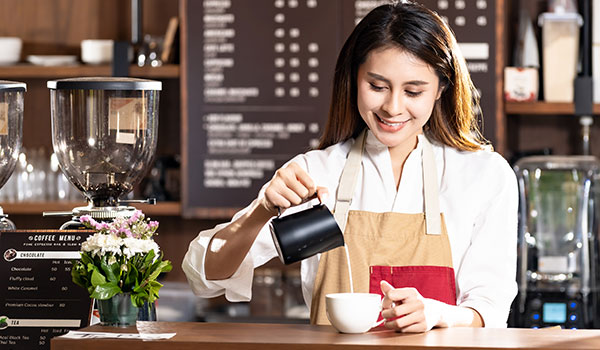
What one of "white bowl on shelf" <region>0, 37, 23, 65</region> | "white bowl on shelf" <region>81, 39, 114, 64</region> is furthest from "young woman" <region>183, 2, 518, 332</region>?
"white bowl on shelf" <region>0, 37, 23, 65</region>

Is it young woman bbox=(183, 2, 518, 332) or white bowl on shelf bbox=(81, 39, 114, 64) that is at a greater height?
A: white bowl on shelf bbox=(81, 39, 114, 64)

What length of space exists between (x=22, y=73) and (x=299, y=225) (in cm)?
258

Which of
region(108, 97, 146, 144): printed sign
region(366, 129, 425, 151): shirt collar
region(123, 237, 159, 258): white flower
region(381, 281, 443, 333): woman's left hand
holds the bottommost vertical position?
region(381, 281, 443, 333): woman's left hand

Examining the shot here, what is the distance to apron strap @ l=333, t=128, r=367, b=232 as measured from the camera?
2.04m

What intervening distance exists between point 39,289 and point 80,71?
219 cm

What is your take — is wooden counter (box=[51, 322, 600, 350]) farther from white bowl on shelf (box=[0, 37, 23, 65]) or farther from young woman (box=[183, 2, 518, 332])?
white bowl on shelf (box=[0, 37, 23, 65])

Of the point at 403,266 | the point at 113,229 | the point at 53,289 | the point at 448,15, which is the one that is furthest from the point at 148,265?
the point at 448,15

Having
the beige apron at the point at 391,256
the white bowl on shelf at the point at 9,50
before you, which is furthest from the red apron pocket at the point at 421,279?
the white bowl on shelf at the point at 9,50

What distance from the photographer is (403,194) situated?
206 cm

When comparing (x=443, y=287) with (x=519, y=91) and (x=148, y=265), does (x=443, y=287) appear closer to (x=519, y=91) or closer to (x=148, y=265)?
(x=148, y=265)

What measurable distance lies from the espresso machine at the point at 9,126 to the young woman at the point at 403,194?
1.38ft

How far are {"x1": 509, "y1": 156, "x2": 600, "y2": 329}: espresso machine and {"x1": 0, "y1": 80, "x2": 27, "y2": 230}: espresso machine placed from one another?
208 centimetres

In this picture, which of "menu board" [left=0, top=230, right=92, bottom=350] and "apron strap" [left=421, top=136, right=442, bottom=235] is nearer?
"menu board" [left=0, top=230, right=92, bottom=350]

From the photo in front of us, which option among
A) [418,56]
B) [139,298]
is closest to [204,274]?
[139,298]
